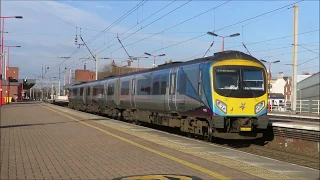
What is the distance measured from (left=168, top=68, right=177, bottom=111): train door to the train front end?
3378 millimetres

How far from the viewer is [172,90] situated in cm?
1784

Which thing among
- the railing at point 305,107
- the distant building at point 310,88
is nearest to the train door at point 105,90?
the railing at point 305,107

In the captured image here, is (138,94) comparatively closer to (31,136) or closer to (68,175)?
(31,136)

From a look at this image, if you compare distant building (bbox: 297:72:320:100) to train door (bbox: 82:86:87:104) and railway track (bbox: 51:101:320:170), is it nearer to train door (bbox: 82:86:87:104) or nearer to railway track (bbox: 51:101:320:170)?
train door (bbox: 82:86:87:104)

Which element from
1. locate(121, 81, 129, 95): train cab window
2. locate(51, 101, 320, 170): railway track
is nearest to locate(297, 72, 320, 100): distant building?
locate(121, 81, 129, 95): train cab window

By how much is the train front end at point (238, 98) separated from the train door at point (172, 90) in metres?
3.38

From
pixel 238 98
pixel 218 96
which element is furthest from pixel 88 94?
pixel 238 98

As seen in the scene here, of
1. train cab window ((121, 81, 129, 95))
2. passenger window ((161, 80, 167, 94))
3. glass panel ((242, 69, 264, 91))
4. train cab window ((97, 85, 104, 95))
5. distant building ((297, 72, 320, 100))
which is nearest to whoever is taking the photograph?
glass panel ((242, 69, 264, 91))

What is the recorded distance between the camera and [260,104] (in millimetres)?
14891

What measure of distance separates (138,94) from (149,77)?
2061mm

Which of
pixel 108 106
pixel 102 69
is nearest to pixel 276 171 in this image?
pixel 108 106

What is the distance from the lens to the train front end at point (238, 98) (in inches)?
564

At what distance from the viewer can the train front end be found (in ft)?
47.0

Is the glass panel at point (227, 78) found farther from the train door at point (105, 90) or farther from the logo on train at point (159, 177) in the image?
the train door at point (105, 90)
